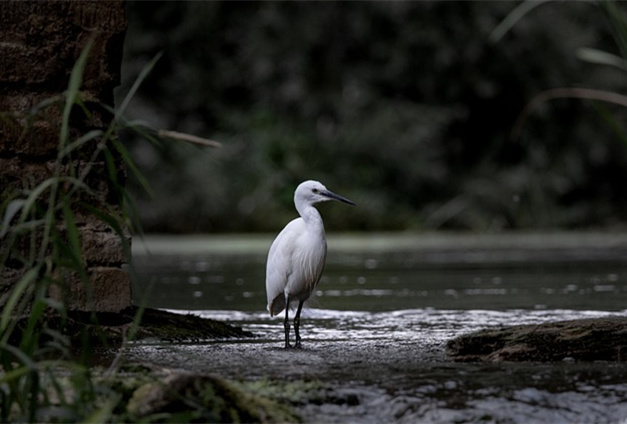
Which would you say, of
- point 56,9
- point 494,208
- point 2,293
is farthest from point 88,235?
point 494,208

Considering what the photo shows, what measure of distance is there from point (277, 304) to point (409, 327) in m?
0.66

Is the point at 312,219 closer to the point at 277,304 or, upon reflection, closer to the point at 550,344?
the point at 277,304

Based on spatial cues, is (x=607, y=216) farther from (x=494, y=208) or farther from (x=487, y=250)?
(x=487, y=250)

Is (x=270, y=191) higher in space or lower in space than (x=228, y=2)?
lower

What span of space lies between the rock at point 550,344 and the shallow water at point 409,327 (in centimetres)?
7

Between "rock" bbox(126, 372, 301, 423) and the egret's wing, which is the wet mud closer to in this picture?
"rock" bbox(126, 372, 301, 423)

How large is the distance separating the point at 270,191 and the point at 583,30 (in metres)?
8.51

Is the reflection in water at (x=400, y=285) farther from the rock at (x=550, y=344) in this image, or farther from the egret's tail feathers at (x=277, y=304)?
the rock at (x=550, y=344)

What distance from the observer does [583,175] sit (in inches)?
928

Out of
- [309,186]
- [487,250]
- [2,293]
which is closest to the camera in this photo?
[2,293]

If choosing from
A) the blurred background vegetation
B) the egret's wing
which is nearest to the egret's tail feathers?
the egret's wing

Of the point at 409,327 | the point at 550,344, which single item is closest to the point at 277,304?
the point at 409,327

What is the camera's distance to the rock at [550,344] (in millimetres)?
4559

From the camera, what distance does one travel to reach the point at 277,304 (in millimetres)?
6188
